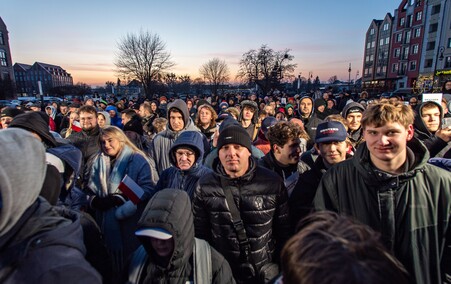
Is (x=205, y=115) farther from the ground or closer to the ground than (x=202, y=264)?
farther from the ground

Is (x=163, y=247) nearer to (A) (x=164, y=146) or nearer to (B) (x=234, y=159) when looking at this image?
(B) (x=234, y=159)

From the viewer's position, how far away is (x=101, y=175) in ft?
9.72

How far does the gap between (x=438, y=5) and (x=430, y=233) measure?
56626 mm

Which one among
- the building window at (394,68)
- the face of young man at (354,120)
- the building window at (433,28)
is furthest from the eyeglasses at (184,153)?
the building window at (394,68)

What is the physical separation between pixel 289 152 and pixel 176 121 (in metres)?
2.31

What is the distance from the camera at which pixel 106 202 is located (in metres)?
2.86

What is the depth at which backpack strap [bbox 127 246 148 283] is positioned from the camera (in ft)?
5.21

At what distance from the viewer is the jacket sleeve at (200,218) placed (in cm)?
226

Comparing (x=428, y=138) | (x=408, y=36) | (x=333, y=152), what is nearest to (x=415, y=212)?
(x=333, y=152)

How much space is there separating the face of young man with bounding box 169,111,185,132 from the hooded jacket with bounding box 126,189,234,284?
9.10 feet

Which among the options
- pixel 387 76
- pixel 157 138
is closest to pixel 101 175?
pixel 157 138

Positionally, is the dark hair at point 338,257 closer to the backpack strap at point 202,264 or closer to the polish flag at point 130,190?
the backpack strap at point 202,264

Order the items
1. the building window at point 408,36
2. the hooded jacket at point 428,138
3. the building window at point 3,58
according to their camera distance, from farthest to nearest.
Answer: the building window at point 3,58
the building window at point 408,36
the hooded jacket at point 428,138

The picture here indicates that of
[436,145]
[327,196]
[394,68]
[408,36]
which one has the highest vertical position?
[408,36]
